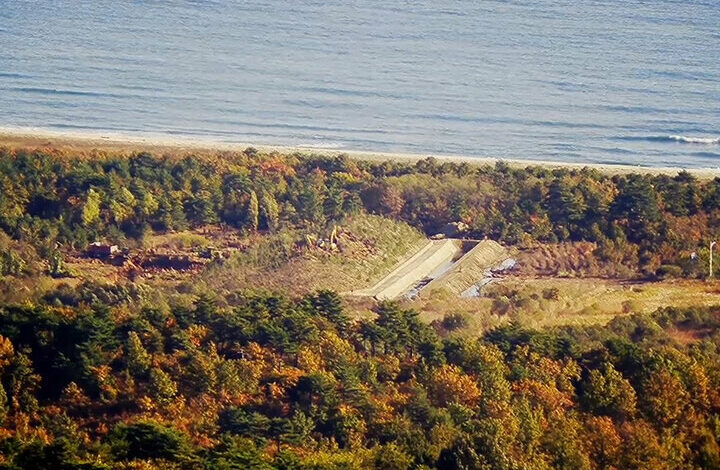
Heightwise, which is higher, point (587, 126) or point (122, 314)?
point (587, 126)

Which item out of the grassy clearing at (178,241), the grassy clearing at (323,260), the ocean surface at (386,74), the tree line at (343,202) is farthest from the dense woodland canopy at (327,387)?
the ocean surface at (386,74)

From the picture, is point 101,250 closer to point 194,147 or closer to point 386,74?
point 194,147

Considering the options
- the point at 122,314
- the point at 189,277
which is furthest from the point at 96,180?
the point at 122,314

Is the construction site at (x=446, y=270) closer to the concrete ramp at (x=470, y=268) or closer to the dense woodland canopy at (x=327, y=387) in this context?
the concrete ramp at (x=470, y=268)

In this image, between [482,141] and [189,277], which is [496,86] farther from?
[189,277]

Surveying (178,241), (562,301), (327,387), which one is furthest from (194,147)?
→ (327,387)

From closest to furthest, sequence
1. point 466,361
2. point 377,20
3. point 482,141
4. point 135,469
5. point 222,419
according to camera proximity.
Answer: point 135,469
point 222,419
point 466,361
point 482,141
point 377,20

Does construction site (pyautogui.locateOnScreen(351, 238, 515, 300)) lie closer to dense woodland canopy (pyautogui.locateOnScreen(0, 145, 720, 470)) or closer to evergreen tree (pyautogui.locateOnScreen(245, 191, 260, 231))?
dense woodland canopy (pyautogui.locateOnScreen(0, 145, 720, 470))
